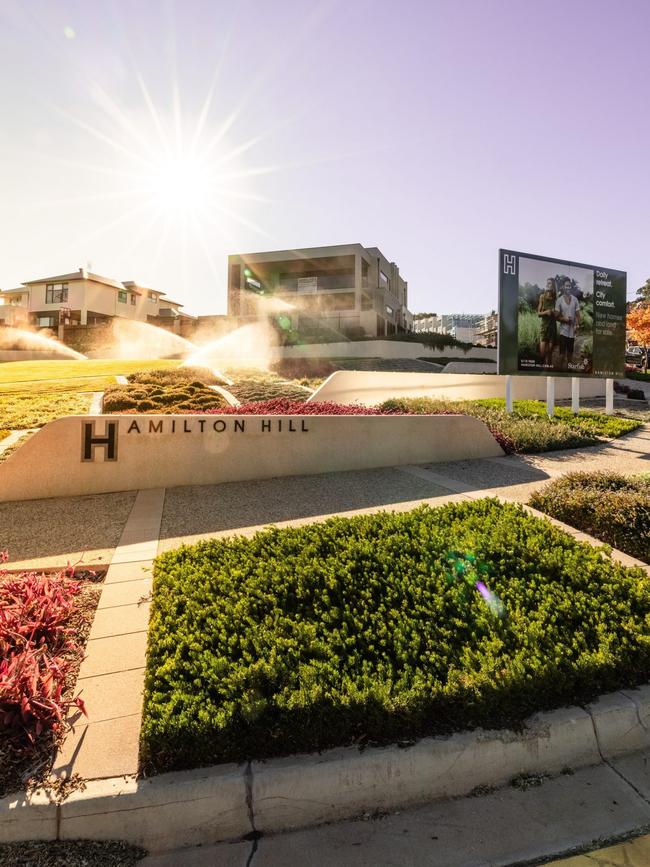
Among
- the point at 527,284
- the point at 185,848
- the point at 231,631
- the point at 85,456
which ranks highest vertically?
the point at 527,284

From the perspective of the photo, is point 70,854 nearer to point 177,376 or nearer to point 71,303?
point 177,376

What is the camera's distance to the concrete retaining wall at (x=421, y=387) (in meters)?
19.4

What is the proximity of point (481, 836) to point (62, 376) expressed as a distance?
824 inches

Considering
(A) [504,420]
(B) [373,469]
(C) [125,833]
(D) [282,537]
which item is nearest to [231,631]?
(C) [125,833]

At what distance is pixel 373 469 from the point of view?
33.0ft

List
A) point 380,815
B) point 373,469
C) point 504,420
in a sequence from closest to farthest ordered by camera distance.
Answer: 1. point 380,815
2. point 373,469
3. point 504,420

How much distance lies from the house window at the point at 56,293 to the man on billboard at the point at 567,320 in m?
47.0

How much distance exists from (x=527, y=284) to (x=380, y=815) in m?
15.0

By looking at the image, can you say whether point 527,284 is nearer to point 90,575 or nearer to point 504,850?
point 90,575

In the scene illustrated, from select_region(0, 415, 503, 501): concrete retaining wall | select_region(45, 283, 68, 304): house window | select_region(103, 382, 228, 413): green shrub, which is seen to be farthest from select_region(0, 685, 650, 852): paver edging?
select_region(45, 283, 68, 304): house window

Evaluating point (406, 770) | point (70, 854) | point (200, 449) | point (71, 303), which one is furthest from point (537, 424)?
point (71, 303)

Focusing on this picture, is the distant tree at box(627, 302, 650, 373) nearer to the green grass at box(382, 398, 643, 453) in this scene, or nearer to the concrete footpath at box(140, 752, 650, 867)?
the green grass at box(382, 398, 643, 453)

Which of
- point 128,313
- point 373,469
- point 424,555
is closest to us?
point 424,555

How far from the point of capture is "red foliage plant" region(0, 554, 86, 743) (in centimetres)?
281
